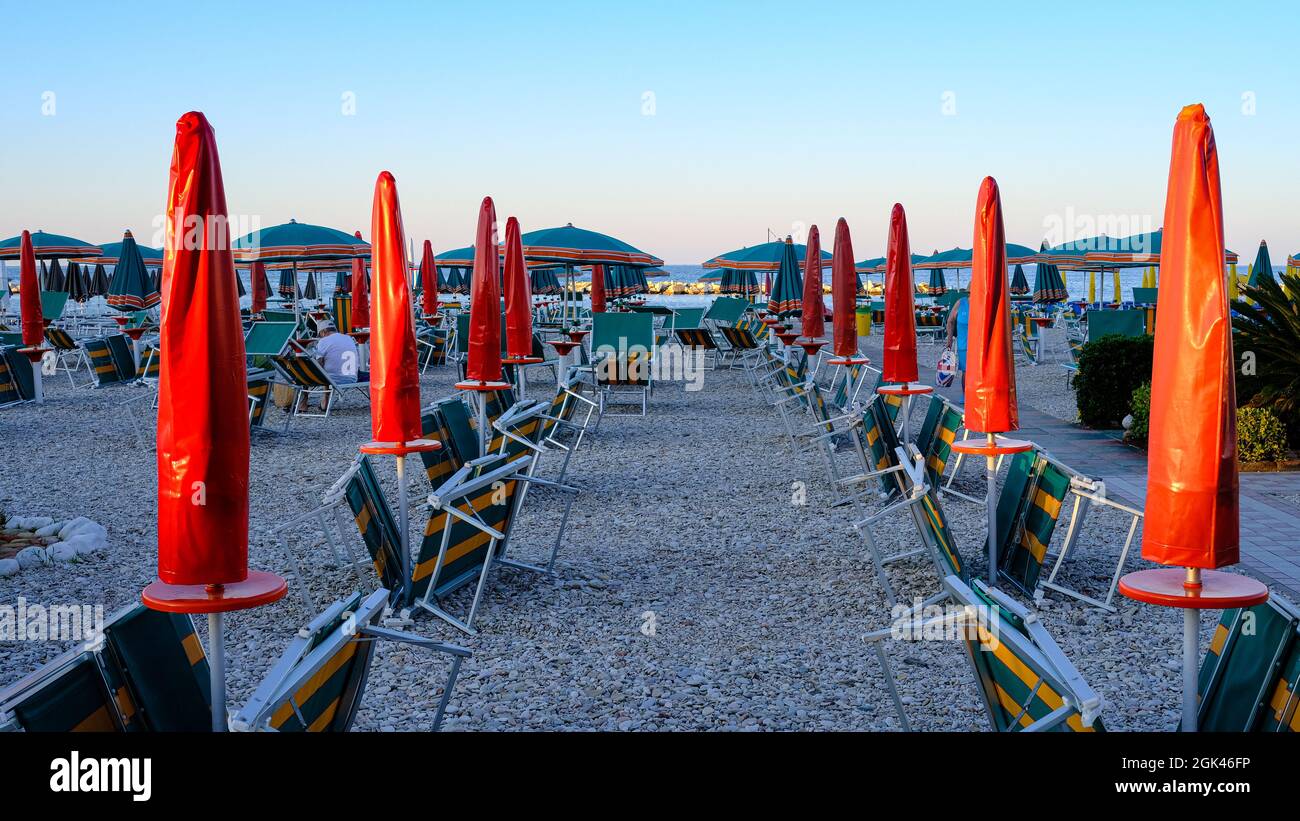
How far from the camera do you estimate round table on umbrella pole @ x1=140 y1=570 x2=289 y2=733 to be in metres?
2.55

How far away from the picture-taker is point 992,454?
5191mm

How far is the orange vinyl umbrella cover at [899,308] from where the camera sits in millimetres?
8094

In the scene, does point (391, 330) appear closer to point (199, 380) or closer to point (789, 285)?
point (199, 380)

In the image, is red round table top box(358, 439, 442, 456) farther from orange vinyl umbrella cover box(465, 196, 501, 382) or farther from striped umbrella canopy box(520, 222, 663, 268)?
striped umbrella canopy box(520, 222, 663, 268)

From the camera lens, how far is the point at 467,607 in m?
5.49

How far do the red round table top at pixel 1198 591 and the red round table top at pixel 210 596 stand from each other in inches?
81.3

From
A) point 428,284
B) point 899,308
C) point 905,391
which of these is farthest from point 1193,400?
point 428,284

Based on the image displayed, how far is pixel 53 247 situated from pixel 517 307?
1701 centimetres

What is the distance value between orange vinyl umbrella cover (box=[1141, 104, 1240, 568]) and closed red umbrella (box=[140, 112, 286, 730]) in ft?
6.96

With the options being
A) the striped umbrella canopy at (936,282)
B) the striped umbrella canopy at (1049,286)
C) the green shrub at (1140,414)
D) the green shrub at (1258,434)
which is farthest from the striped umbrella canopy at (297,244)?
the striped umbrella canopy at (936,282)

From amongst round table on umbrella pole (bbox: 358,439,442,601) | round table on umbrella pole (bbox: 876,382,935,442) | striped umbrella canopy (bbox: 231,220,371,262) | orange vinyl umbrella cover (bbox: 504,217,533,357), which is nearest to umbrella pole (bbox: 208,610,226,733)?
round table on umbrella pole (bbox: 358,439,442,601)

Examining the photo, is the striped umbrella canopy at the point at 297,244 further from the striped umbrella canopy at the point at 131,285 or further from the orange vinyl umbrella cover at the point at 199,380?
the orange vinyl umbrella cover at the point at 199,380

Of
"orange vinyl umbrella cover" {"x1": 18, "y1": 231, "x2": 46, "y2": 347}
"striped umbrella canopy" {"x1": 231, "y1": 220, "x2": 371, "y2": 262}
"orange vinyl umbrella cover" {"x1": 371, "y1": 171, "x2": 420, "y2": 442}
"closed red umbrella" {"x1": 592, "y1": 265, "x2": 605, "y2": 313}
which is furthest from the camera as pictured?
"closed red umbrella" {"x1": 592, "y1": 265, "x2": 605, "y2": 313}
